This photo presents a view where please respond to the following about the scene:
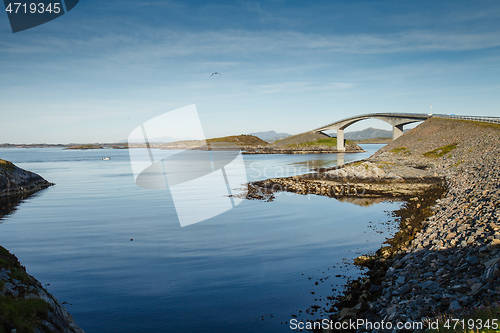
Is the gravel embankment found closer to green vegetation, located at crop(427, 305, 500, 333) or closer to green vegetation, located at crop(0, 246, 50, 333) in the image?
green vegetation, located at crop(427, 305, 500, 333)

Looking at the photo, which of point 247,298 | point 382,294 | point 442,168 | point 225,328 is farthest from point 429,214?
point 442,168

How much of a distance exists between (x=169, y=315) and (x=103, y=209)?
21192 millimetres

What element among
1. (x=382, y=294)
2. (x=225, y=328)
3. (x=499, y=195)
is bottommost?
(x=225, y=328)

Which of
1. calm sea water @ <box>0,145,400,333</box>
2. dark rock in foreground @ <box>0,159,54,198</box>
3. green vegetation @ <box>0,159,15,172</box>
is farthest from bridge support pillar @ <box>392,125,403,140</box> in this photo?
green vegetation @ <box>0,159,15,172</box>

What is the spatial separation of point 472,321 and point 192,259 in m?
11.9

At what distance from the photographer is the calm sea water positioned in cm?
1020

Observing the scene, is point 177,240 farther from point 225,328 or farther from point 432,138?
point 432,138

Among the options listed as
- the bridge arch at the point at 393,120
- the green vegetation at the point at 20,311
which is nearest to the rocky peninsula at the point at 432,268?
the green vegetation at the point at 20,311

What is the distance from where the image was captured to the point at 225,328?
936cm

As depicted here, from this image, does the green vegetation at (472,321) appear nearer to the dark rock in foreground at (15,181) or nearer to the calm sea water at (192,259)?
the calm sea water at (192,259)

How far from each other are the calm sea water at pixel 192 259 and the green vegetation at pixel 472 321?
14.4 feet

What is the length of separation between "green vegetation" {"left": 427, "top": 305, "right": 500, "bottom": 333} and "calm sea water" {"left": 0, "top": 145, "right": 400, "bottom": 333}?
14.4 ft

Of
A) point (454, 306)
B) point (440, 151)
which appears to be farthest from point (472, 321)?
point (440, 151)

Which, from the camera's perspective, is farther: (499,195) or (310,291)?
→ (499,195)
